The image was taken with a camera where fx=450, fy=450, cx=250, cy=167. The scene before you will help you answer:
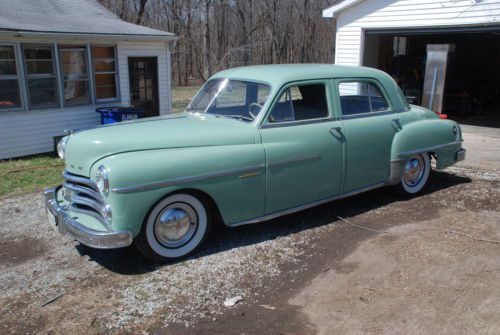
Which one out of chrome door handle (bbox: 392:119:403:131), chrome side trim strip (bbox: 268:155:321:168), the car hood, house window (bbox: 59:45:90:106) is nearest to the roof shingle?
house window (bbox: 59:45:90:106)

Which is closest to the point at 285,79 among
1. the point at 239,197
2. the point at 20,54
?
the point at 239,197

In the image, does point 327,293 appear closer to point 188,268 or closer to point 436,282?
point 436,282

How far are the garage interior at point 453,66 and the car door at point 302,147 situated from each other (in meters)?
7.96

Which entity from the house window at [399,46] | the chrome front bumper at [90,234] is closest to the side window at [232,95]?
the chrome front bumper at [90,234]

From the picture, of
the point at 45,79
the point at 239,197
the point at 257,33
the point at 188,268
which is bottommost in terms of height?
the point at 188,268

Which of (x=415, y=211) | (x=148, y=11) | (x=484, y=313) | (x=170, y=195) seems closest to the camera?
(x=484, y=313)

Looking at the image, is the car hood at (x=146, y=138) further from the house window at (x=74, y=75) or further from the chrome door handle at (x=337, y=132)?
the house window at (x=74, y=75)

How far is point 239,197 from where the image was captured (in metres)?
4.43

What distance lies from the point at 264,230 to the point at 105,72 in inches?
300

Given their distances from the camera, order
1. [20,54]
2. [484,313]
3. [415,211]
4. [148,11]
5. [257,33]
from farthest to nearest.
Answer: [257,33] → [148,11] → [20,54] → [415,211] → [484,313]

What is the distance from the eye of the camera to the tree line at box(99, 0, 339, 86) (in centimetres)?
2952

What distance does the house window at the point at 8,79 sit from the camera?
9.18 meters

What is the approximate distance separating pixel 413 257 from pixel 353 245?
0.60 m

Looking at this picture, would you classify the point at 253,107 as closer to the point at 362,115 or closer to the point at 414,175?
the point at 362,115
